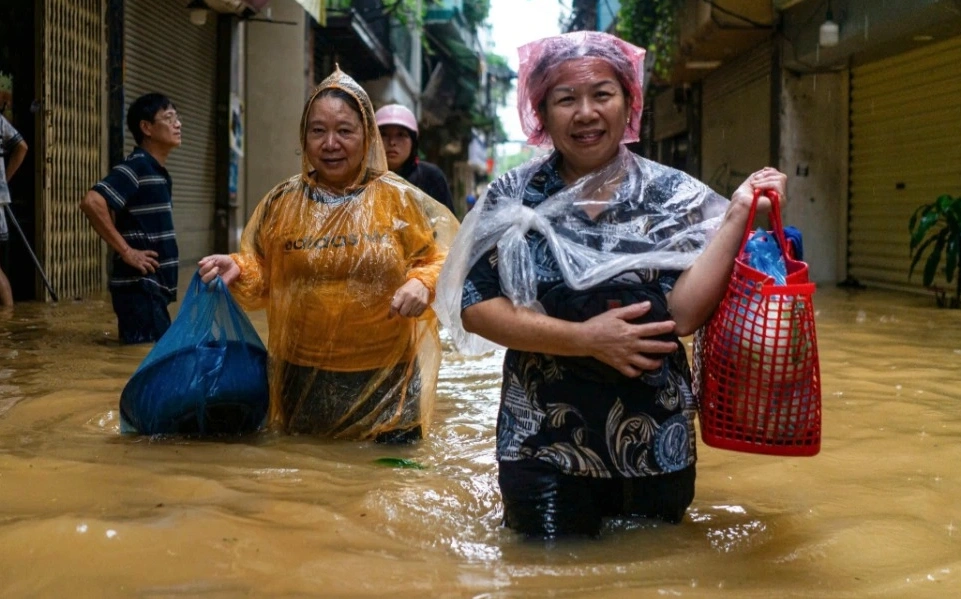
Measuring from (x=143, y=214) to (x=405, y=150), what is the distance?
4.87 feet

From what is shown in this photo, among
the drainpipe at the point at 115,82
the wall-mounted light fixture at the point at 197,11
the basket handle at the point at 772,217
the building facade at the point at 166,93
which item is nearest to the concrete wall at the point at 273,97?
the building facade at the point at 166,93

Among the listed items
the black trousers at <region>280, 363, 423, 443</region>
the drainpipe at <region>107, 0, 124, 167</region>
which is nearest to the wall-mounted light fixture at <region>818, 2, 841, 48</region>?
the drainpipe at <region>107, 0, 124, 167</region>

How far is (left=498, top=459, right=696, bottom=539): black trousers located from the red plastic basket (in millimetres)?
245

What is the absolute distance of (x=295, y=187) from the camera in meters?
3.83

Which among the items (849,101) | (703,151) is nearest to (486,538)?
(849,101)

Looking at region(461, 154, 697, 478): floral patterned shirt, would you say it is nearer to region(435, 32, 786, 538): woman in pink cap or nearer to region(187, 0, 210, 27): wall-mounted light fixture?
region(435, 32, 786, 538): woman in pink cap

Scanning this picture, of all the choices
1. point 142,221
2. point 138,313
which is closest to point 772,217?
point 142,221

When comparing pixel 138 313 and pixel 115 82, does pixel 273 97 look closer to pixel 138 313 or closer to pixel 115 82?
pixel 115 82

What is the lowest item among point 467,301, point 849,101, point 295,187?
point 467,301

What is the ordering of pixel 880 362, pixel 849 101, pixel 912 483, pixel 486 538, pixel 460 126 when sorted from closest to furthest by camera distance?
pixel 486 538 → pixel 912 483 → pixel 880 362 → pixel 849 101 → pixel 460 126

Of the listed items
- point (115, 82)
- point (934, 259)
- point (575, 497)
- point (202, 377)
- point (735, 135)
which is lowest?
point (575, 497)

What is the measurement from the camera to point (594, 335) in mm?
2268

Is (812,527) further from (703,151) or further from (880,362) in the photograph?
(703,151)

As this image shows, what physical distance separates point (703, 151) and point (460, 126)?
1254cm
